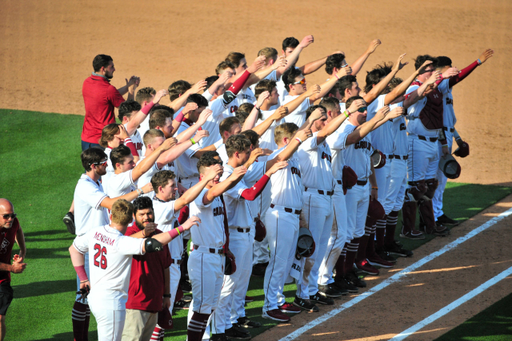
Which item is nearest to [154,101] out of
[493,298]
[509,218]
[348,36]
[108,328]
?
[108,328]

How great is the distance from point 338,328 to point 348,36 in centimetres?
1224

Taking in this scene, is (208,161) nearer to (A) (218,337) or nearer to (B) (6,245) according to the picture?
(A) (218,337)

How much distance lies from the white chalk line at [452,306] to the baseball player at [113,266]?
8.25ft

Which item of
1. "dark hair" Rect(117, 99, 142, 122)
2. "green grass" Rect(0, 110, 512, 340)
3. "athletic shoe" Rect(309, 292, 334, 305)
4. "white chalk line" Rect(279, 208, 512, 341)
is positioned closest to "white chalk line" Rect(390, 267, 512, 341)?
"white chalk line" Rect(279, 208, 512, 341)

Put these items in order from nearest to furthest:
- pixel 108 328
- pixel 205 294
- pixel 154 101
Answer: pixel 108 328 < pixel 205 294 < pixel 154 101

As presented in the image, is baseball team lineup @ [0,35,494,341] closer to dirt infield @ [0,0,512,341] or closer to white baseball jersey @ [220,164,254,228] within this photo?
white baseball jersey @ [220,164,254,228]

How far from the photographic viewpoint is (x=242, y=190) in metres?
5.24

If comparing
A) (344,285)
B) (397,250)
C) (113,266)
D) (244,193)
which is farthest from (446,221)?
(113,266)

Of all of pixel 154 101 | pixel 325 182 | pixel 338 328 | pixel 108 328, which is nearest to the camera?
pixel 108 328

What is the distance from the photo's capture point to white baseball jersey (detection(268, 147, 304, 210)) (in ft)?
19.2

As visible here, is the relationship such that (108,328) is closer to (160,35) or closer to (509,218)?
(509,218)

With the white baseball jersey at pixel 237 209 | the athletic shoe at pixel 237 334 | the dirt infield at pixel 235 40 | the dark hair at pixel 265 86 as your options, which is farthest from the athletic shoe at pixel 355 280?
the dirt infield at pixel 235 40

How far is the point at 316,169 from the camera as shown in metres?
6.14

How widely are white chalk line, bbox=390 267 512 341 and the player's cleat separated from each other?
0.93m
